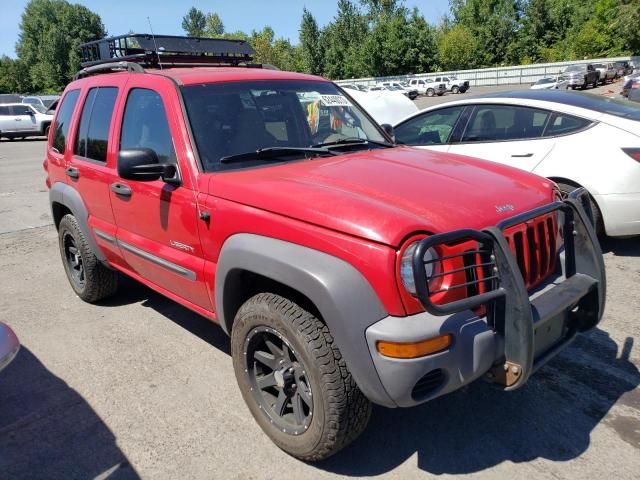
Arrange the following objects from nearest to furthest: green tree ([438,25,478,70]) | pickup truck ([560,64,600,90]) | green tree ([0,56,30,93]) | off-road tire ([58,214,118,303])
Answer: off-road tire ([58,214,118,303]) → pickup truck ([560,64,600,90]) → green tree ([438,25,478,70]) → green tree ([0,56,30,93])

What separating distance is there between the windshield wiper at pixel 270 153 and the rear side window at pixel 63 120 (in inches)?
88.0

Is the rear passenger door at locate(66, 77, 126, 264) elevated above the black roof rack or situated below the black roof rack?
below

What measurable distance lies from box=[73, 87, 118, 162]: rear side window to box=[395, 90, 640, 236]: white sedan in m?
3.61

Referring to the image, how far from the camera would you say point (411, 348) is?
Result: 7.16 feet

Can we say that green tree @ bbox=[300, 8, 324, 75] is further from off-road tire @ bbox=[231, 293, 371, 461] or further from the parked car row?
off-road tire @ bbox=[231, 293, 371, 461]

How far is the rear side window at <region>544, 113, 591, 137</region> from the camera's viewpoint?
5.25 metres

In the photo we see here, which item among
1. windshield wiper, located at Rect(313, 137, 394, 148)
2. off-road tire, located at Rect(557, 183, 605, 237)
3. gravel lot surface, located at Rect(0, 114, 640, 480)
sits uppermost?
windshield wiper, located at Rect(313, 137, 394, 148)

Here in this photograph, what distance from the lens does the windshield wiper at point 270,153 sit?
10.6ft

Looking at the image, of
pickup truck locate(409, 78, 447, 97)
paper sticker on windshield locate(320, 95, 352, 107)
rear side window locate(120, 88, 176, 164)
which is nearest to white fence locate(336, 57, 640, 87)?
pickup truck locate(409, 78, 447, 97)

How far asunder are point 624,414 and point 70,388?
3.37 metres

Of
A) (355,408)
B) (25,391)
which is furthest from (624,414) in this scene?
(25,391)

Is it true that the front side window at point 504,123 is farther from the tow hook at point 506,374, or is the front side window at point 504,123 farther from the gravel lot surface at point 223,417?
the tow hook at point 506,374

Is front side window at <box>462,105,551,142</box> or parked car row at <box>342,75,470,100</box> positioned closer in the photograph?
front side window at <box>462,105,551,142</box>

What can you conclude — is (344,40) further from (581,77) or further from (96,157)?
(96,157)
